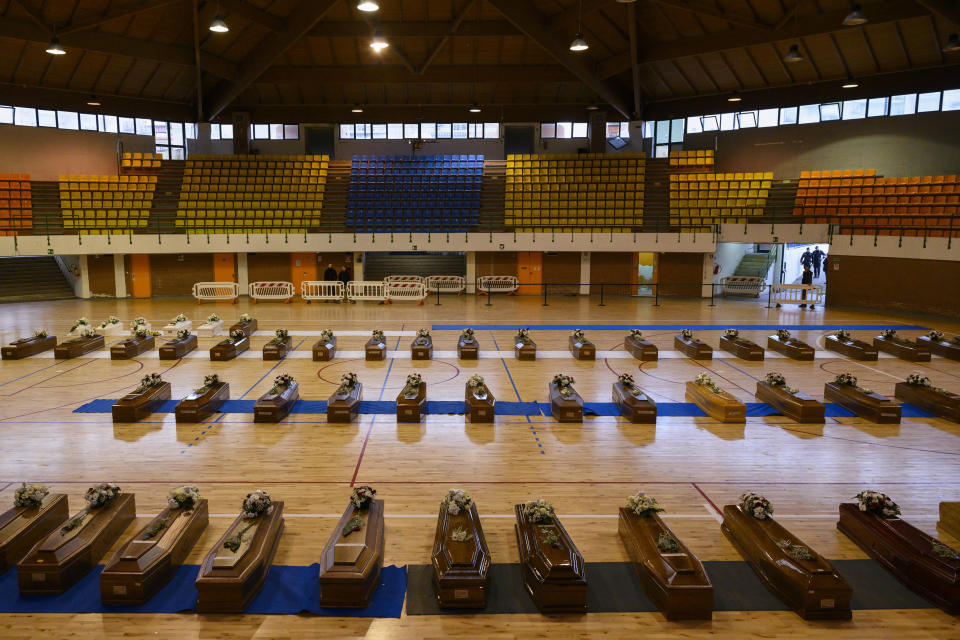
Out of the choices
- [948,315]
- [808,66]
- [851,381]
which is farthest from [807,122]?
[851,381]

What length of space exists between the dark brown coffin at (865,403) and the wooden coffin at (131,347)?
1576 cm

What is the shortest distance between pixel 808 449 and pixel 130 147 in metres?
30.7

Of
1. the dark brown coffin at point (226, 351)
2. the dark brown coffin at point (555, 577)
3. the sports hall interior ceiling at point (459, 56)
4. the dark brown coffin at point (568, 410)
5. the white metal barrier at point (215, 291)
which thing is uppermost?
the sports hall interior ceiling at point (459, 56)

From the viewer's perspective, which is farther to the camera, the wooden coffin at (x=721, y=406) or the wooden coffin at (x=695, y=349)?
the wooden coffin at (x=695, y=349)

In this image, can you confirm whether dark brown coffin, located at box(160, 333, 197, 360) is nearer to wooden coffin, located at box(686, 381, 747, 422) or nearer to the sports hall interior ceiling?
the sports hall interior ceiling

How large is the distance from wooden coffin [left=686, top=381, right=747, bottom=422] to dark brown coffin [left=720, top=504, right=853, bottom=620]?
438cm

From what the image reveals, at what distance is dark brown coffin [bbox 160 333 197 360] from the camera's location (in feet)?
50.1

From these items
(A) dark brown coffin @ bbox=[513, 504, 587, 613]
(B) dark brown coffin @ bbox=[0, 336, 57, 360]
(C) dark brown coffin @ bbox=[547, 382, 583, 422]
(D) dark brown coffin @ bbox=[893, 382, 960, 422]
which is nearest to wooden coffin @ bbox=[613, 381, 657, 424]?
(C) dark brown coffin @ bbox=[547, 382, 583, 422]

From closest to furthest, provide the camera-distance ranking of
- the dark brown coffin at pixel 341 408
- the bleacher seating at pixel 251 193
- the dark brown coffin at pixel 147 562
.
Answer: the dark brown coffin at pixel 147 562, the dark brown coffin at pixel 341 408, the bleacher seating at pixel 251 193

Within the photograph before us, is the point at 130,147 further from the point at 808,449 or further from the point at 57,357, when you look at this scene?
the point at 808,449

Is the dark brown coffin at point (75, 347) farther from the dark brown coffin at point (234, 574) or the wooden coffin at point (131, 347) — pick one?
the dark brown coffin at point (234, 574)

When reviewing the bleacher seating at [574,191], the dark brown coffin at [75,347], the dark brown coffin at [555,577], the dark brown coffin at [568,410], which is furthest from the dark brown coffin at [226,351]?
the bleacher seating at [574,191]

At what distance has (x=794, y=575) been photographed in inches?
234

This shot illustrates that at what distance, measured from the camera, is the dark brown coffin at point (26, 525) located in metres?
6.47
